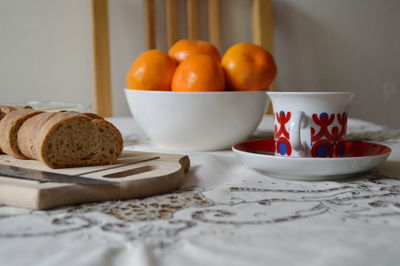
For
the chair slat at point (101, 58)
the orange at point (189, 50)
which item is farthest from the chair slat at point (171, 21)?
the orange at point (189, 50)

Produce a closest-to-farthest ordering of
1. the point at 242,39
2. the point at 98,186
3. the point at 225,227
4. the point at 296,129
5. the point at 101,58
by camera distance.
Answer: the point at 225,227 < the point at 98,186 < the point at 296,129 < the point at 101,58 < the point at 242,39

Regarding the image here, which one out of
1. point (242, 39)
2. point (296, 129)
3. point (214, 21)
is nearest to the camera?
point (296, 129)

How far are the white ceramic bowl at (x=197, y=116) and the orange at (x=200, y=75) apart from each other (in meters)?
0.02

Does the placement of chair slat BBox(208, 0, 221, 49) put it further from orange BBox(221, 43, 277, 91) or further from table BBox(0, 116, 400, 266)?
table BBox(0, 116, 400, 266)

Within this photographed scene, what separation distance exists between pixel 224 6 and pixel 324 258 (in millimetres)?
1802

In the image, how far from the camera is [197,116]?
3.04ft

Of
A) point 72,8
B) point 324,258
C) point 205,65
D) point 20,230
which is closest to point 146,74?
point 205,65

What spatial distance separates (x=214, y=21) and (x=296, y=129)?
1.36 m

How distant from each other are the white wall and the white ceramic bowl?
1133 millimetres

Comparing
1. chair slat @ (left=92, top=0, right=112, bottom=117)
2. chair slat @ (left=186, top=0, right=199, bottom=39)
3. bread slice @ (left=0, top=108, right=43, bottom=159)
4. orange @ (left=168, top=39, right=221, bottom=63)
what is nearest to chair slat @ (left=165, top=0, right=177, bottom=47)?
chair slat @ (left=186, top=0, right=199, bottom=39)

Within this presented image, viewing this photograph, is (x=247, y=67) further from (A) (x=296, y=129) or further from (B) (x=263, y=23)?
(B) (x=263, y=23)

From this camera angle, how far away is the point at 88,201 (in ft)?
1.88

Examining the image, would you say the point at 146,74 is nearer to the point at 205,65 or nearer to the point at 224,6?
A: the point at 205,65

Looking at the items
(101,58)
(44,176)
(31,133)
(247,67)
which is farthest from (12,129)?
(101,58)
